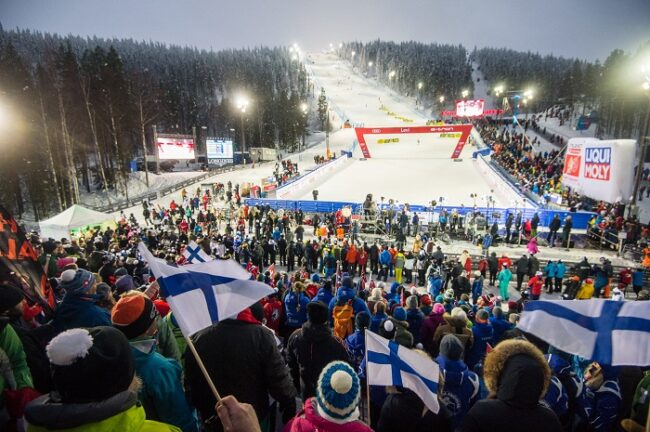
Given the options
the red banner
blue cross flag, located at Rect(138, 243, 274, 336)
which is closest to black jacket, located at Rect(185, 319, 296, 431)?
blue cross flag, located at Rect(138, 243, 274, 336)

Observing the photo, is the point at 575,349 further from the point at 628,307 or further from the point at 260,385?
the point at 260,385

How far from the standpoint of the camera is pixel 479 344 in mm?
4684

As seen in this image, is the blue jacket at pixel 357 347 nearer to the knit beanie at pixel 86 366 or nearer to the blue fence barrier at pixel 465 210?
the knit beanie at pixel 86 366

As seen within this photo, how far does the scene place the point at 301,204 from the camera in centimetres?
2183

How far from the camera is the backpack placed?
5.09 m

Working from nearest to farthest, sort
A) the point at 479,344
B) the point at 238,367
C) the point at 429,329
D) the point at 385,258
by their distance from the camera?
the point at 238,367 → the point at 479,344 → the point at 429,329 → the point at 385,258

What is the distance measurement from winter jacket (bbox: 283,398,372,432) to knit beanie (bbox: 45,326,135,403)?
3.13ft

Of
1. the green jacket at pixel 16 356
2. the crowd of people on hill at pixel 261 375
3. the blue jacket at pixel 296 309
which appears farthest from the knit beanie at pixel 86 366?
the blue jacket at pixel 296 309

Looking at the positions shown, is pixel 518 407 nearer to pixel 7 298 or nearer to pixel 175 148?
pixel 7 298

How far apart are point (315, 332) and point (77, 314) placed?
7.12 feet

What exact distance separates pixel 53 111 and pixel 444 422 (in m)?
38.4

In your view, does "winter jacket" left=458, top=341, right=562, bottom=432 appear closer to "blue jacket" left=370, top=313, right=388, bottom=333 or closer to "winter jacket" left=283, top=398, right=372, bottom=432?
"winter jacket" left=283, top=398, right=372, bottom=432

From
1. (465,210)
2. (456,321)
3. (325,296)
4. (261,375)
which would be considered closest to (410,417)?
(261,375)

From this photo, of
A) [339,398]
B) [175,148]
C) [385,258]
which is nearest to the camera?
[339,398]
